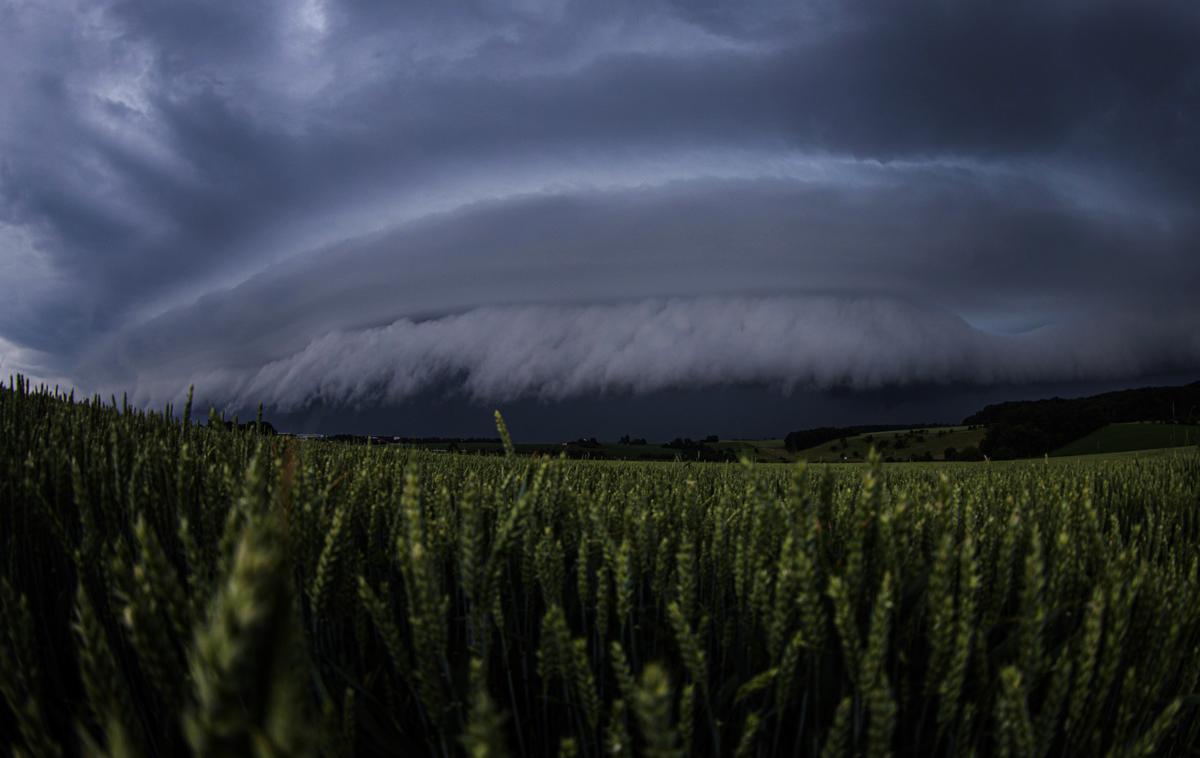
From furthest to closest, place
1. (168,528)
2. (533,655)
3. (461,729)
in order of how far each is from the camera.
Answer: (168,528) → (533,655) → (461,729)

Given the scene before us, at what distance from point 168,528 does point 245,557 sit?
2.33m

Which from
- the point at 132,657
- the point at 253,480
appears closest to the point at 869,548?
the point at 253,480

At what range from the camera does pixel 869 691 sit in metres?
1.24

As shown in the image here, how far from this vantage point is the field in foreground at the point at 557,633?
941 millimetres

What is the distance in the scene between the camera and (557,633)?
1357 mm

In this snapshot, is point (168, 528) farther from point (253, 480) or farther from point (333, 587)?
point (253, 480)

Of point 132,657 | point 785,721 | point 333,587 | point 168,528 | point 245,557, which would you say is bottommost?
point 785,721

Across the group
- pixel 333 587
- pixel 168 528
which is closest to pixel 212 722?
pixel 333 587

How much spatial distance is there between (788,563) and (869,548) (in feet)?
1.38

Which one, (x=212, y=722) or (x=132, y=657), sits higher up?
(x=212, y=722)

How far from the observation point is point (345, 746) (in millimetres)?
1222

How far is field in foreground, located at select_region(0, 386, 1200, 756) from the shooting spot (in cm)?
94

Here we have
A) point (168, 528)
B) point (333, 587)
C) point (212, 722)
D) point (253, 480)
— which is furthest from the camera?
point (168, 528)

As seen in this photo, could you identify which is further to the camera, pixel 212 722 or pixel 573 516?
pixel 573 516
